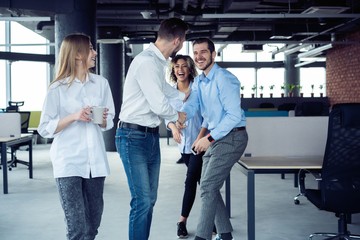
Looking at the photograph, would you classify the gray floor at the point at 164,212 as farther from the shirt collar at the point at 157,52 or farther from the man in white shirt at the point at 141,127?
the shirt collar at the point at 157,52

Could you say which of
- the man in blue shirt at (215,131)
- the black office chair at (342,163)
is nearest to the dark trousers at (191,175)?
the man in blue shirt at (215,131)

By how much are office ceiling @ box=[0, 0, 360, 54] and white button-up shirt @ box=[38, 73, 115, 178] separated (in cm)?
693

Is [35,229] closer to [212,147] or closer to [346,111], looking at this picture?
[212,147]

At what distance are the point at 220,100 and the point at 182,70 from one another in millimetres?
878

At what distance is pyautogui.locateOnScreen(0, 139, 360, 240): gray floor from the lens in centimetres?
398

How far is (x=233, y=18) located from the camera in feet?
38.1

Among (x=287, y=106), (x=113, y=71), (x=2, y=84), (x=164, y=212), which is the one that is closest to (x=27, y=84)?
(x=2, y=84)

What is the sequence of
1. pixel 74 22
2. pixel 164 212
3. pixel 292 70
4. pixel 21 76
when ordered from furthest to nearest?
pixel 292 70 < pixel 21 76 < pixel 74 22 < pixel 164 212

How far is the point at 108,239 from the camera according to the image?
12.4ft

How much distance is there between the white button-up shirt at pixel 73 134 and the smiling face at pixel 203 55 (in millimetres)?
951

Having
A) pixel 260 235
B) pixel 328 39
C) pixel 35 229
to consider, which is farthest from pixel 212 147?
pixel 328 39

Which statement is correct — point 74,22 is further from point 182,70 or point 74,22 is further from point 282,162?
point 282,162

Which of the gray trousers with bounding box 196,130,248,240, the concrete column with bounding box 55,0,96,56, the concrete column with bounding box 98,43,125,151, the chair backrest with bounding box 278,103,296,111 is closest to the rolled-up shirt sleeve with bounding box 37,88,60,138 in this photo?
the gray trousers with bounding box 196,130,248,240

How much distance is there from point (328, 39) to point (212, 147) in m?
12.3
